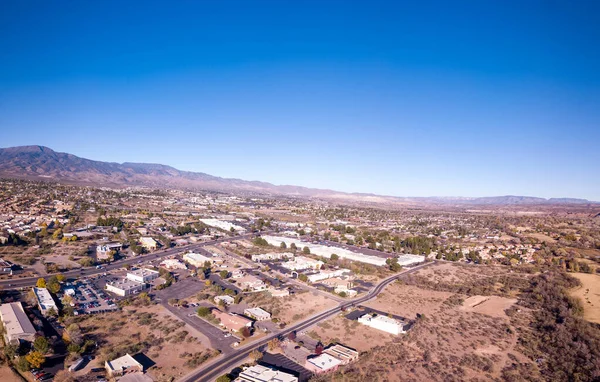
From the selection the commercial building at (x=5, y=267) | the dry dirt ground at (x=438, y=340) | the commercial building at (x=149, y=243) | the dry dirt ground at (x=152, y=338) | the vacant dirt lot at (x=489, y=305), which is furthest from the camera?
the commercial building at (x=149, y=243)

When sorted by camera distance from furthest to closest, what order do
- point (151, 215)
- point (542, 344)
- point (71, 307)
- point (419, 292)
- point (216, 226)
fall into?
point (151, 215) → point (216, 226) → point (419, 292) → point (71, 307) → point (542, 344)

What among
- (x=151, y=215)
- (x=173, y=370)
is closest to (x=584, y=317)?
(x=173, y=370)

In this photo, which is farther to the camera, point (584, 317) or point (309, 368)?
point (584, 317)

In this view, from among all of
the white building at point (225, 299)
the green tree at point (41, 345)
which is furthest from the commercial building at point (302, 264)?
the green tree at point (41, 345)

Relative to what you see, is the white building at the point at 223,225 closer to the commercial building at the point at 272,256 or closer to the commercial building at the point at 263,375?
the commercial building at the point at 272,256

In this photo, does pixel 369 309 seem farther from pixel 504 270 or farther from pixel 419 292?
pixel 504 270

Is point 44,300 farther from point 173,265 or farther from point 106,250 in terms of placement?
point 106,250
